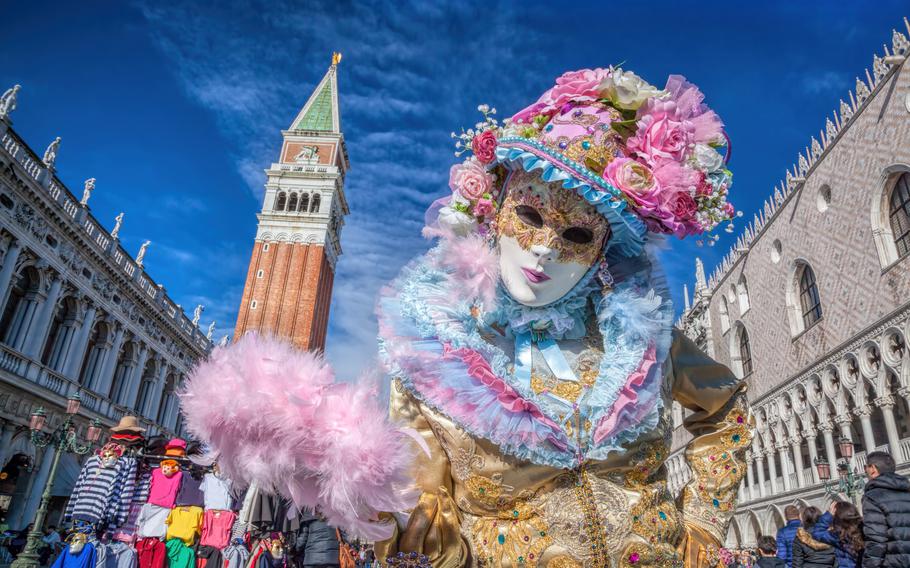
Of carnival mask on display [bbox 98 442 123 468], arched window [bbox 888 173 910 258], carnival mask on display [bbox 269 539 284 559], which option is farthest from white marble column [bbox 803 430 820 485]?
carnival mask on display [bbox 98 442 123 468]

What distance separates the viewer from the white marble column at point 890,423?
12797 mm

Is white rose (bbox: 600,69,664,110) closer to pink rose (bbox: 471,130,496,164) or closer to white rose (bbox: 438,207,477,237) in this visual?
pink rose (bbox: 471,130,496,164)

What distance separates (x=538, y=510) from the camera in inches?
62.8

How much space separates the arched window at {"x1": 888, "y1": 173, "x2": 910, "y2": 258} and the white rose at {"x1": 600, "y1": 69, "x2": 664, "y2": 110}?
47.1 ft

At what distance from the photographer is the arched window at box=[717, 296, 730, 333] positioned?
915 inches

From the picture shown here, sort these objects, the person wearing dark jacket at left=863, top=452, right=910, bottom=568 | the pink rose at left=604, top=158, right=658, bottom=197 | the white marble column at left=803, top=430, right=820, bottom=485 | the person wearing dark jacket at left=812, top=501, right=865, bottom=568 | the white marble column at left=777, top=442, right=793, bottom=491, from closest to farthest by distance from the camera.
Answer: the pink rose at left=604, top=158, right=658, bottom=197 → the person wearing dark jacket at left=863, top=452, right=910, bottom=568 → the person wearing dark jacket at left=812, top=501, right=865, bottom=568 → the white marble column at left=803, top=430, right=820, bottom=485 → the white marble column at left=777, top=442, right=793, bottom=491

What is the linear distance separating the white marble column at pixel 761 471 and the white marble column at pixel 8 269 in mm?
22921

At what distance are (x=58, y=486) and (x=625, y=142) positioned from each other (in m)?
18.7

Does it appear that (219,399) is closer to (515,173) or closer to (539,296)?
(539,296)

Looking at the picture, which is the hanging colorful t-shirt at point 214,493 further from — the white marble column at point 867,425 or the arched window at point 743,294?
the arched window at point 743,294

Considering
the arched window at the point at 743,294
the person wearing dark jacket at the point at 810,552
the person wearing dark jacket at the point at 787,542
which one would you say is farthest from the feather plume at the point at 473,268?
the arched window at the point at 743,294

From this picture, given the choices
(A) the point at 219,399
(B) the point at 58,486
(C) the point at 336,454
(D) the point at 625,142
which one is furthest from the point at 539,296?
(B) the point at 58,486

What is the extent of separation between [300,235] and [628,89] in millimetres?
32348

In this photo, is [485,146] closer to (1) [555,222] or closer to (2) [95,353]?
(1) [555,222]
